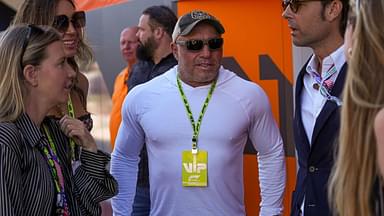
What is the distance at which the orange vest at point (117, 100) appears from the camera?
19.4 ft

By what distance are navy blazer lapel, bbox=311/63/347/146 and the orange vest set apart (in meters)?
3.09

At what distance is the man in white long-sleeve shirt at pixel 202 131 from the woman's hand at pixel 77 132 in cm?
42

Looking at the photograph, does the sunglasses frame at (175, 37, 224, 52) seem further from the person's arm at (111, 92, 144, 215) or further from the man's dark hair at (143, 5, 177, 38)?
the man's dark hair at (143, 5, 177, 38)

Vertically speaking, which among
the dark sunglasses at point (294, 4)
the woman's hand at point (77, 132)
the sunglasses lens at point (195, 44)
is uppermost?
the dark sunglasses at point (294, 4)

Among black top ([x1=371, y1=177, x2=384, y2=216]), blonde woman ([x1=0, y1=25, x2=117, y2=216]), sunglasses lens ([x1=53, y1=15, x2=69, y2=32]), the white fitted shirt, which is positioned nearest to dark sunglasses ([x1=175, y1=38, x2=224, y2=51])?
Result: the white fitted shirt

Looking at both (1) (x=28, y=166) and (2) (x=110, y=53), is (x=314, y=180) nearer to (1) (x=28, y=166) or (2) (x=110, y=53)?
(1) (x=28, y=166)

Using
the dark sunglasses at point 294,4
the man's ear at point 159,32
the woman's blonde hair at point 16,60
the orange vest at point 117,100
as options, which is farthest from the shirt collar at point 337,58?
the orange vest at point 117,100

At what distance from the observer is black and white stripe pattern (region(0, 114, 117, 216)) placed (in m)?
2.63

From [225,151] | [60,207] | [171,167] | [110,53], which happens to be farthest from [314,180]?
[110,53]

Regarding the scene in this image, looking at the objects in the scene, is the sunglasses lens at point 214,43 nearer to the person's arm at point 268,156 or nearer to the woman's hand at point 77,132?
the person's arm at point 268,156

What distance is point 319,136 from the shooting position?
9.68 feet

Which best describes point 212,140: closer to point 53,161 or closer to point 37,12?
point 53,161

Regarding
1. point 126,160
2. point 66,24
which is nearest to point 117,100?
point 126,160

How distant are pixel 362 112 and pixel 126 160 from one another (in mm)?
2061
